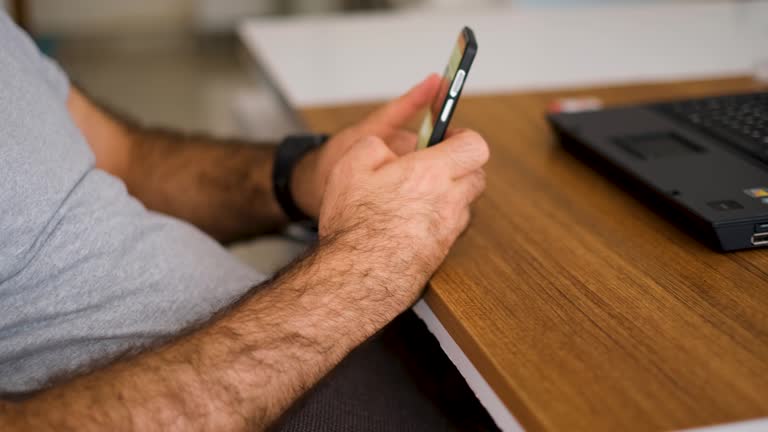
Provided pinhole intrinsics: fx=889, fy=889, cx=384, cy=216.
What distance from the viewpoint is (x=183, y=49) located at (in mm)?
→ 3928

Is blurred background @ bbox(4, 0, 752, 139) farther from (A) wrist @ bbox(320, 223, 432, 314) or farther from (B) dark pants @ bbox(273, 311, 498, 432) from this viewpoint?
(A) wrist @ bbox(320, 223, 432, 314)

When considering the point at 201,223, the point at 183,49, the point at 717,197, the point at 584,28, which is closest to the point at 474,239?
the point at 717,197

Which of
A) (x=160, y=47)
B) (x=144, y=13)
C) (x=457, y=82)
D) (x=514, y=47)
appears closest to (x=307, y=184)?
(x=457, y=82)

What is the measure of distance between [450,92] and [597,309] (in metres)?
0.21

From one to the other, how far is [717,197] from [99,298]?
0.53m

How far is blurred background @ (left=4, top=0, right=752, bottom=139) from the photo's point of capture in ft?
10.5

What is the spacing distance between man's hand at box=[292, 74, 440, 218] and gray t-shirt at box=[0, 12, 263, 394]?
0.50 feet

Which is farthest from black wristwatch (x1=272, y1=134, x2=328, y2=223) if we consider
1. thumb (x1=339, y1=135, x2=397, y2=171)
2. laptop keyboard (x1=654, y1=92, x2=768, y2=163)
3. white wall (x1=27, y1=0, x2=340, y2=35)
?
white wall (x1=27, y1=0, x2=340, y2=35)

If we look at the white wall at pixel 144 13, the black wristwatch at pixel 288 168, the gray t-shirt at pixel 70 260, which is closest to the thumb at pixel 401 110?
the black wristwatch at pixel 288 168

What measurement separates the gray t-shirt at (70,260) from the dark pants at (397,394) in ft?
0.41

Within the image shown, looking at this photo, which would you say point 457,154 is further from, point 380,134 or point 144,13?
point 144,13

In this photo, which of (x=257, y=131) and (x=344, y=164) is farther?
(x=257, y=131)

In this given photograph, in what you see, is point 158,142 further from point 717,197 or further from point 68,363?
point 717,197

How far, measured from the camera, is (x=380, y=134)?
3.01 feet
